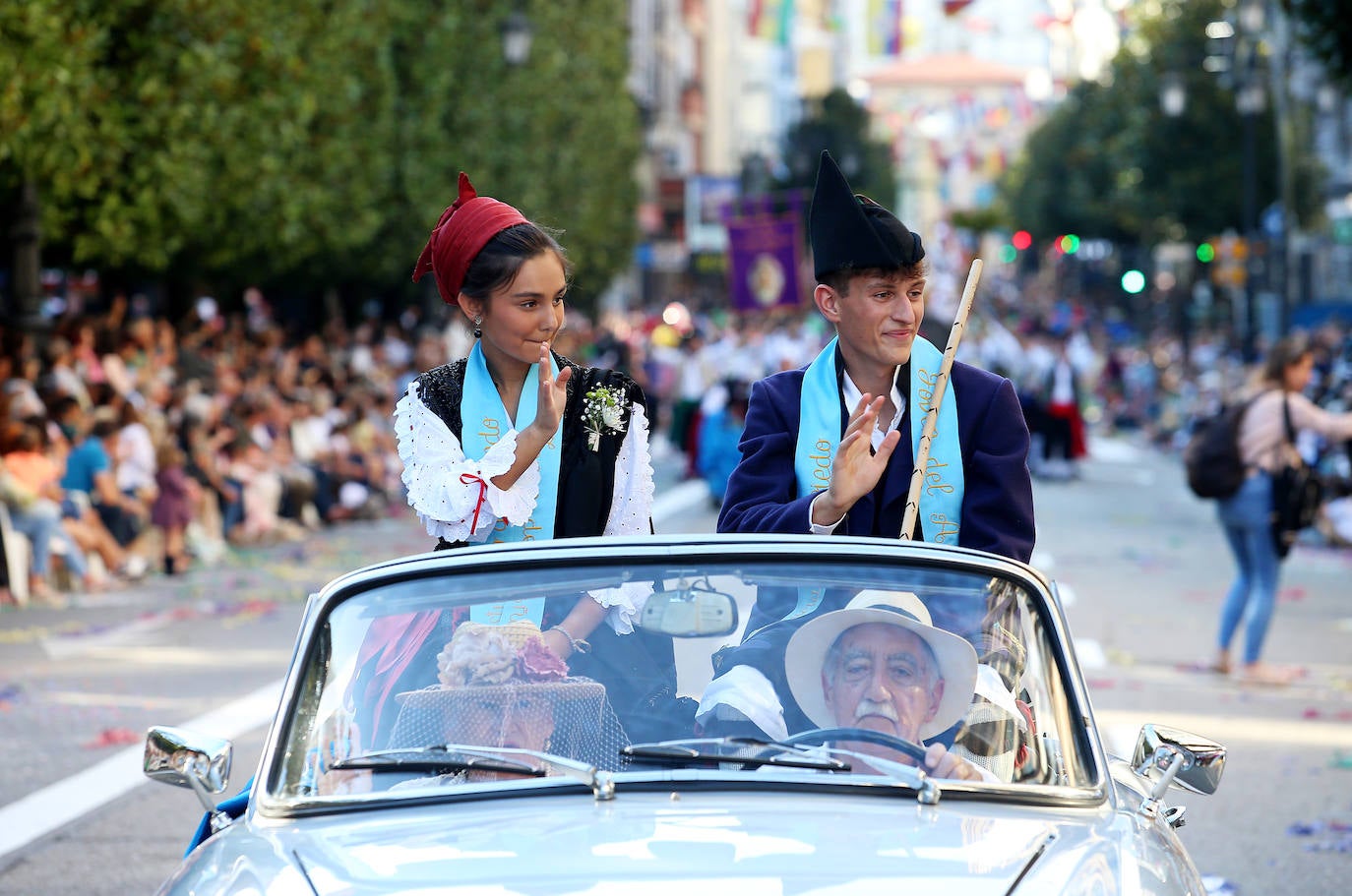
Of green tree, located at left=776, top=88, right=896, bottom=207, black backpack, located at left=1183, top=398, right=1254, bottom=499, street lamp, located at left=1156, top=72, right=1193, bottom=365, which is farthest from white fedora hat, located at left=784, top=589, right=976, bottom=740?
green tree, located at left=776, top=88, right=896, bottom=207

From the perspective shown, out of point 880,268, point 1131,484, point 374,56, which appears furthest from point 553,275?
point 374,56

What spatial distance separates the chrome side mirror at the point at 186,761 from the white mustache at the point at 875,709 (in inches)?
48.0

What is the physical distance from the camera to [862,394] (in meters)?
4.70

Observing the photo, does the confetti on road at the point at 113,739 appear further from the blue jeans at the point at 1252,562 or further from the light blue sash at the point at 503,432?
the blue jeans at the point at 1252,562

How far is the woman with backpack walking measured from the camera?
38.2 feet

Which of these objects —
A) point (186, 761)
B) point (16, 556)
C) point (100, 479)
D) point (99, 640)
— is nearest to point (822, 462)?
point (186, 761)

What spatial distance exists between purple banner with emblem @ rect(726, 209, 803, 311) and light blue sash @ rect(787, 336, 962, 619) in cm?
2274

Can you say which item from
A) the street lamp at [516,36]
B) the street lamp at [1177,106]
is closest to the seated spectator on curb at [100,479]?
Answer: the street lamp at [516,36]

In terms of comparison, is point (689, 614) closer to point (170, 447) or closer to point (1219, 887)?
point (1219, 887)

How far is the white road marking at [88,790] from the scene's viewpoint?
7926mm

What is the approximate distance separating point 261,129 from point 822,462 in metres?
19.0

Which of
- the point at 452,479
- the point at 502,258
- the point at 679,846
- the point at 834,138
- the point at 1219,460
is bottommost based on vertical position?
the point at 1219,460

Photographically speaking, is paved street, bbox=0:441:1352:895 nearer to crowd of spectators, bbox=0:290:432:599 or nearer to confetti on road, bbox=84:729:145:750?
confetti on road, bbox=84:729:145:750

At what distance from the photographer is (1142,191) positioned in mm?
54969
